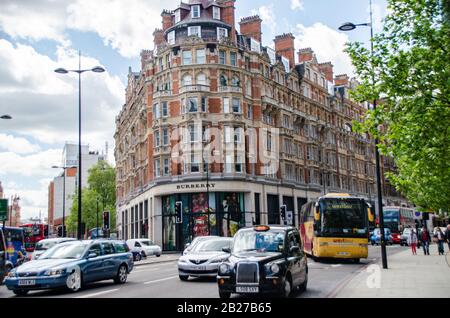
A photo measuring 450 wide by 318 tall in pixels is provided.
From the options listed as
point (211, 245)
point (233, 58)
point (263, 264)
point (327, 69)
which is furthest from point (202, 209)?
point (327, 69)

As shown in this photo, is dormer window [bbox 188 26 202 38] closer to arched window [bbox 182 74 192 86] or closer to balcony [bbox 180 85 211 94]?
arched window [bbox 182 74 192 86]

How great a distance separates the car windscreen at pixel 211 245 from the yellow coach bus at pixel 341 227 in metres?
7.65

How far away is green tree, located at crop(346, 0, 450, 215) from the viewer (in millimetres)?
15211

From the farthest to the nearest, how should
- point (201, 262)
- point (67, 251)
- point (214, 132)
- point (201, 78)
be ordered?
point (201, 78)
point (214, 132)
point (201, 262)
point (67, 251)

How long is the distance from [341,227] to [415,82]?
33.6ft

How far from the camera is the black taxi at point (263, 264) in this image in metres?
11.0

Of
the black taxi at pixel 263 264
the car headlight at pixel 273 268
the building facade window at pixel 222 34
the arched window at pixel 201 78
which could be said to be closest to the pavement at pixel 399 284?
the black taxi at pixel 263 264

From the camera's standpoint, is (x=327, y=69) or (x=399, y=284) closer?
(x=399, y=284)

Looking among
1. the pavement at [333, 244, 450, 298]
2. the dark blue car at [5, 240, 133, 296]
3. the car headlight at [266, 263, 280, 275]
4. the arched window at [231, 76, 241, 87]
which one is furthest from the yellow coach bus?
the arched window at [231, 76, 241, 87]

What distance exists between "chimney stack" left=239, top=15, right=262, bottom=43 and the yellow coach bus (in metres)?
36.4

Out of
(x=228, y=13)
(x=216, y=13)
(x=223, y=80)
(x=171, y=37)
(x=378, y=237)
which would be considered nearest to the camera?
(x=223, y=80)

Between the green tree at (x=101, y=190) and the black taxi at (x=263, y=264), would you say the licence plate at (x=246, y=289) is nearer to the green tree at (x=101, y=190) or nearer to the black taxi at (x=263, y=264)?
the black taxi at (x=263, y=264)

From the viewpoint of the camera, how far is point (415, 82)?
15.7 m

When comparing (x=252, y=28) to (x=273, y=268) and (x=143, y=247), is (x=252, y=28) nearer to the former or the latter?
(x=143, y=247)
